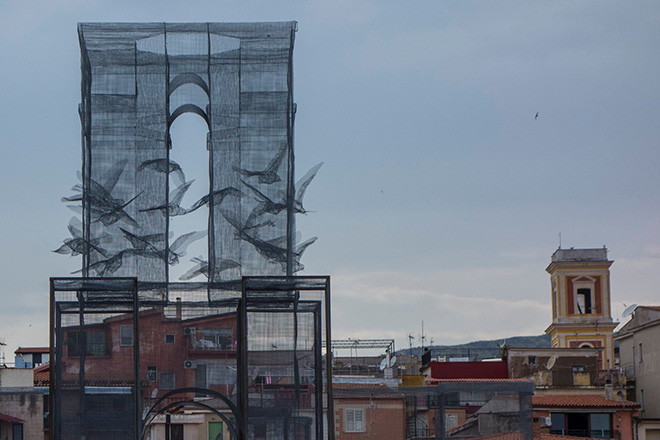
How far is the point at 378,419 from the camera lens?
29531mm

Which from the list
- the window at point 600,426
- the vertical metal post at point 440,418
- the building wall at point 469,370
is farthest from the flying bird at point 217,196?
the building wall at point 469,370

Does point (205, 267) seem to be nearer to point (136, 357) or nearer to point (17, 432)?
point (136, 357)

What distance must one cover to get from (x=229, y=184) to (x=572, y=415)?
28.5m

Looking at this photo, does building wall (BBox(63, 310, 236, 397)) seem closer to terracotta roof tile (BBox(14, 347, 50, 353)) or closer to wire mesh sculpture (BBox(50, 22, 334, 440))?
wire mesh sculpture (BBox(50, 22, 334, 440))

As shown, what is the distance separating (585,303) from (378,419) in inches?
1251

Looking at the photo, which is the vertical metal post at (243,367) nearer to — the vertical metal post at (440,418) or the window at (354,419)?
the vertical metal post at (440,418)

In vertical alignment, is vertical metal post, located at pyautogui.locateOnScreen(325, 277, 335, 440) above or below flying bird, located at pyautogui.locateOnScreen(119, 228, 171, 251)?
below

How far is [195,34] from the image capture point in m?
22.7

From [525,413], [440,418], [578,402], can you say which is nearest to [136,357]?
[440,418]

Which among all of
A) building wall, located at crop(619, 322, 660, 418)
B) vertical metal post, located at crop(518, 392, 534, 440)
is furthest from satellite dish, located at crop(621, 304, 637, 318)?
vertical metal post, located at crop(518, 392, 534, 440)

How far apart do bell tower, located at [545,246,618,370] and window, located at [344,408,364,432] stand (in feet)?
99.2

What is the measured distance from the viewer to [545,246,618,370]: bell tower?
194 feet

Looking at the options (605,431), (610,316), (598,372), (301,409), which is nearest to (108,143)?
(301,409)

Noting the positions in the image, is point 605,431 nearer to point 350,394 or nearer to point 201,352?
point 350,394
